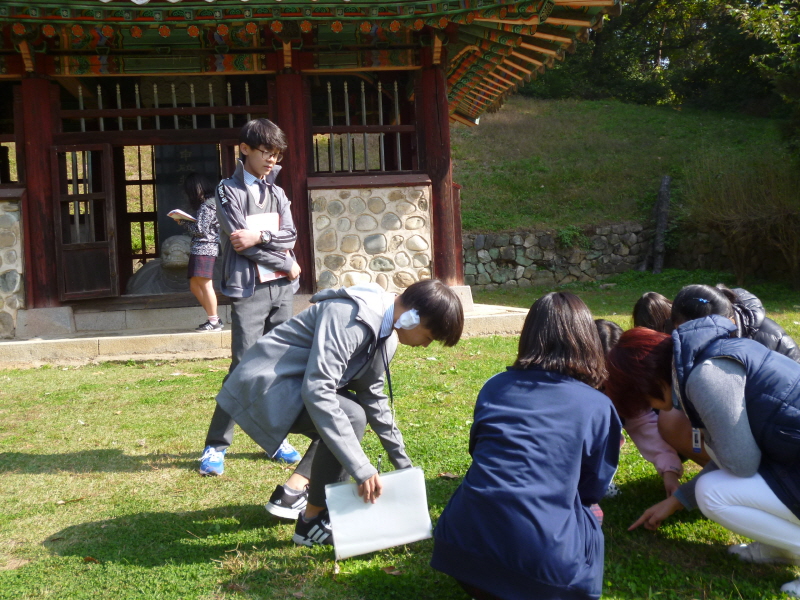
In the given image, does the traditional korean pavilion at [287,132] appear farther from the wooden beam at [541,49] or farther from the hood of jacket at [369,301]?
the hood of jacket at [369,301]

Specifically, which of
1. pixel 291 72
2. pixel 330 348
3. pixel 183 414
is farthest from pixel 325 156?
pixel 330 348

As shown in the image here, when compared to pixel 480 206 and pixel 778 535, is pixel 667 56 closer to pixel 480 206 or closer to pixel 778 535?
pixel 480 206

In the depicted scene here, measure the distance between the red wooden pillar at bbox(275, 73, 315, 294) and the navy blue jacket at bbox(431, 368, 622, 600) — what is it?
573 cm

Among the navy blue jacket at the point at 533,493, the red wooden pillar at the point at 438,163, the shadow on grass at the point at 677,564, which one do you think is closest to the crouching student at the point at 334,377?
the navy blue jacket at the point at 533,493

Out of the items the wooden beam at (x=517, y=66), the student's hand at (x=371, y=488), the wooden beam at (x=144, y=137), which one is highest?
the wooden beam at (x=517, y=66)

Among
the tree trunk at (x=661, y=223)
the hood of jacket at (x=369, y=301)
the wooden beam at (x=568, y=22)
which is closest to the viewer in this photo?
the hood of jacket at (x=369, y=301)

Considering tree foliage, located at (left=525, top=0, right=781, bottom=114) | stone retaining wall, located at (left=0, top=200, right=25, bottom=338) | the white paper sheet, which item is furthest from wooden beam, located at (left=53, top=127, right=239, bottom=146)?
tree foliage, located at (left=525, top=0, right=781, bottom=114)

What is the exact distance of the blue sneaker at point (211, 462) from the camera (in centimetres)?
375

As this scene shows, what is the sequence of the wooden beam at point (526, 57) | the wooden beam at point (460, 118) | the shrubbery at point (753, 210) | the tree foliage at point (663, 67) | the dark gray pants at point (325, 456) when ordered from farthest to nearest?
the tree foliage at point (663, 67) → the wooden beam at point (460, 118) → the shrubbery at point (753, 210) → the wooden beam at point (526, 57) → the dark gray pants at point (325, 456)

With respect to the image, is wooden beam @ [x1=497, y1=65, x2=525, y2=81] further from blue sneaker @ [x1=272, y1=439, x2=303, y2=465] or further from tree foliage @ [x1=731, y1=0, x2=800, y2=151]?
blue sneaker @ [x1=272, y1=439, x2=303, y2=465]

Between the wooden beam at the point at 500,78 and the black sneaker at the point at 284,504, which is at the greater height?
the wooden beam at the point at 500,78

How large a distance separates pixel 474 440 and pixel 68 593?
150 centimetres

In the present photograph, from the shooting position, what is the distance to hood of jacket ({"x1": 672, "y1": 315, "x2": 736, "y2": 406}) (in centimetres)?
251

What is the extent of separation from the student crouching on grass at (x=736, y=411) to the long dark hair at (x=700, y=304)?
0.90 feet
